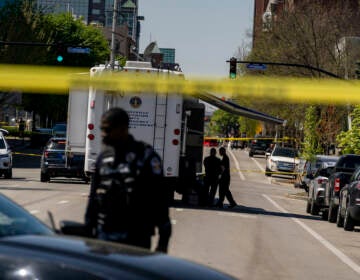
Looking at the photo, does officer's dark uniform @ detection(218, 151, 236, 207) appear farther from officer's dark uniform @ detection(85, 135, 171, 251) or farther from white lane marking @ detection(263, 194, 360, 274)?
officer's dark uniform @ detection(85, 135, 171, 251)

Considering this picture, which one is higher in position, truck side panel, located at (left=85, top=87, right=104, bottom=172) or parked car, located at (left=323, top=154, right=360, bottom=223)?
truck side panel, located at (left=85, top=87, right=104, bottom=172)

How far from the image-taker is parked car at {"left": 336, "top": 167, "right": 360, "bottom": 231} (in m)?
24.3

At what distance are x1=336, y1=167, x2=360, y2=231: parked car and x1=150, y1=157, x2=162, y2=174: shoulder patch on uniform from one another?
52.5 feet

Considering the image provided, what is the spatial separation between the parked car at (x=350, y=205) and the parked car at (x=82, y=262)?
692 inches

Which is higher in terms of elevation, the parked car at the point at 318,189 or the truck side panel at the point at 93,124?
the truck side panel at the point at 93,124

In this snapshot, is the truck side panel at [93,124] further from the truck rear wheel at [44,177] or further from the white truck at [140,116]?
the truck rear wheel at [44,177]

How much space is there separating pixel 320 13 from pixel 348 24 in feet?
9.45

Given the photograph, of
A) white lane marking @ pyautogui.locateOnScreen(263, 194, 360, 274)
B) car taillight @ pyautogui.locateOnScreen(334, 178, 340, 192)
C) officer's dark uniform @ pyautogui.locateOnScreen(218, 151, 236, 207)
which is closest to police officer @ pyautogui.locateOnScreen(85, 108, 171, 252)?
white lane marking @ pyautogui.locateOnScreen(263, 194, 360, 274)

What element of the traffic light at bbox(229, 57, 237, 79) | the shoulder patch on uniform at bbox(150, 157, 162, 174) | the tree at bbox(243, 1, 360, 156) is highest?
the tree at bbox(243, 1, 360, 156)

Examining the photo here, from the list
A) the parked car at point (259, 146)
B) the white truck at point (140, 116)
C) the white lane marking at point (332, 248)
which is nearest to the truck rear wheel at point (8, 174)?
the white truck at point (140, 116)

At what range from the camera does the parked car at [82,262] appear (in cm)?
637

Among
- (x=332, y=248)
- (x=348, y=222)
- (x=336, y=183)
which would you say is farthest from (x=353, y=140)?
(x=332, y=248)

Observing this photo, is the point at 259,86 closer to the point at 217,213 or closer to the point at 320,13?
the point at 217,213

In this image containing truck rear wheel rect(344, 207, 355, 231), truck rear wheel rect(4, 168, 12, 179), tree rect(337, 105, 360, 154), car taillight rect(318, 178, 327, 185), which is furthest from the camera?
tree rect(337, 105, 360, 154)
